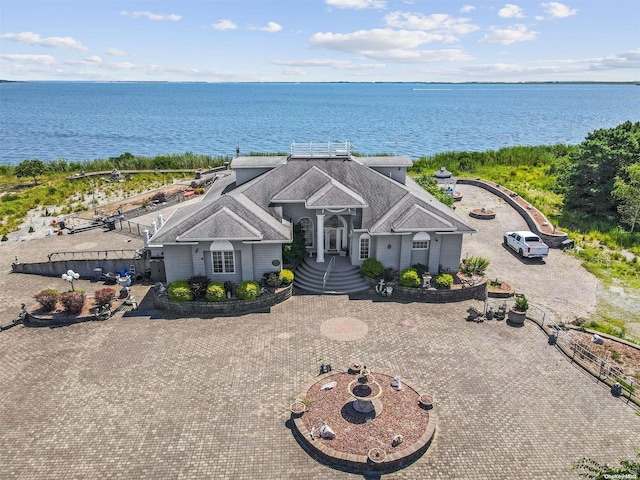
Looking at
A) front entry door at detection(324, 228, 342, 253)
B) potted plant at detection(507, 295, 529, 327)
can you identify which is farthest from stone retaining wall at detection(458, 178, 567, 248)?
front entry door at detection(324, 228, 342, 253)

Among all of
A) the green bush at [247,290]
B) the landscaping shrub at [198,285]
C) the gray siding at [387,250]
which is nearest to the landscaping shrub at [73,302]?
the landscaping shrub at [198,285]

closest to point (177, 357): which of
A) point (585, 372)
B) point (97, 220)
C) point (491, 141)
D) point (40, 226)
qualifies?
point (585, 372)

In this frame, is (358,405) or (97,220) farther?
(97,220)

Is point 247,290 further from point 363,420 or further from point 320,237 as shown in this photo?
point 363,420

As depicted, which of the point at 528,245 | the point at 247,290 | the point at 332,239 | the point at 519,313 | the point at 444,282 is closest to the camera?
the point at 519,313

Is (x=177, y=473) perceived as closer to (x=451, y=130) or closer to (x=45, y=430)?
(x=45, y=430)

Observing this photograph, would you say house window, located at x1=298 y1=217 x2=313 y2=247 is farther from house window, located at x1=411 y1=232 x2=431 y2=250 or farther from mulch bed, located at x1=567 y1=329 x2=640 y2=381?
mulch bed, located at x1=567 y1=329 x2=640 y2=381

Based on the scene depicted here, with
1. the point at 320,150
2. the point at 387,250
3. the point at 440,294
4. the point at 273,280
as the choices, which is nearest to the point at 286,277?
the point at 273,280
